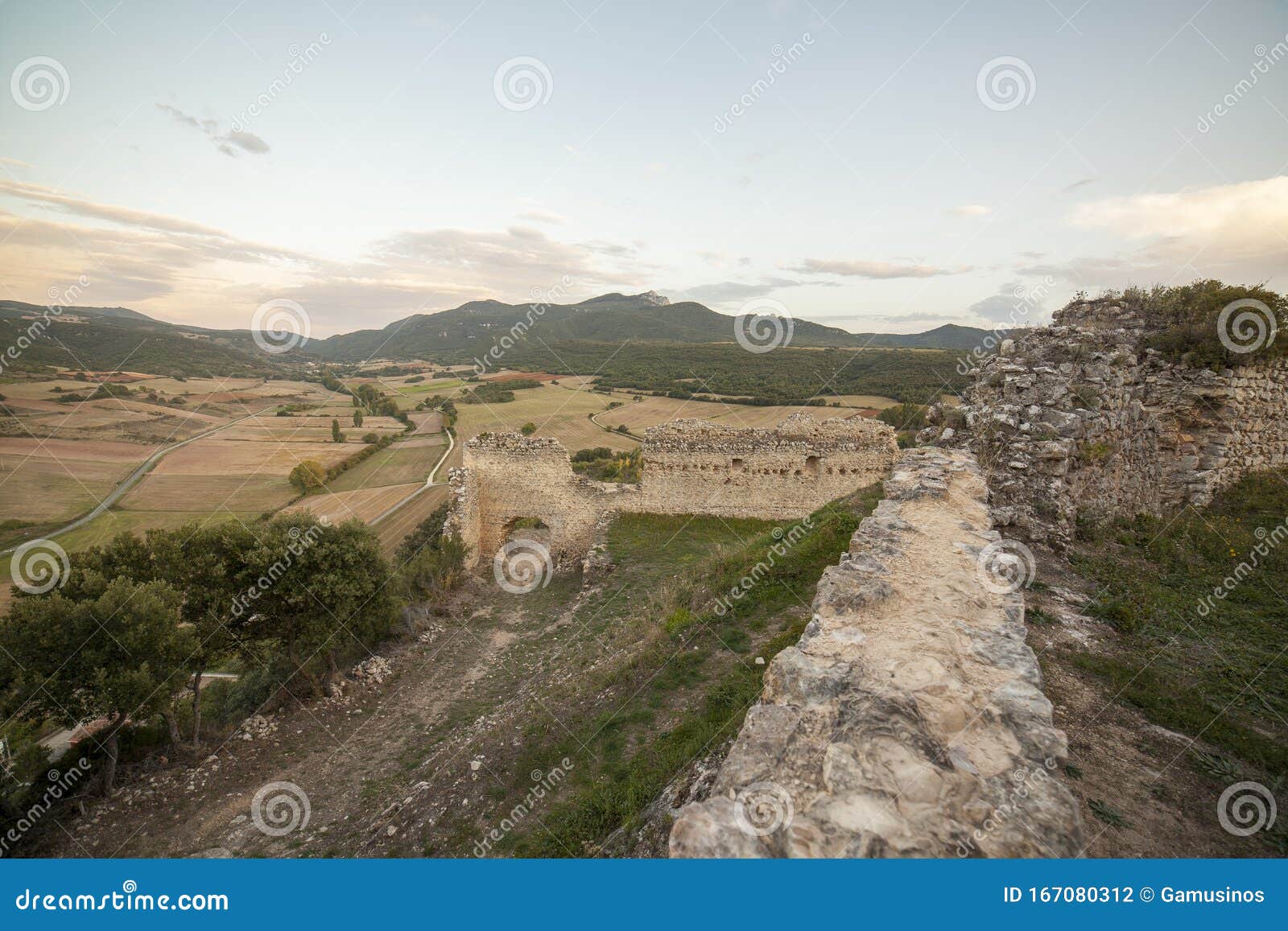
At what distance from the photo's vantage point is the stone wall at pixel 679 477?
15242mm

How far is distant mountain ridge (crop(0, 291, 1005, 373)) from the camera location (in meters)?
25.4

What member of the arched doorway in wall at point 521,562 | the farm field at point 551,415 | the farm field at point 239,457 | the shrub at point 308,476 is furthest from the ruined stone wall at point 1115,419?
the farm field at point 239,457

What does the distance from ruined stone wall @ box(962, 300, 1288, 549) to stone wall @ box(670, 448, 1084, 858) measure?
4.90 meters

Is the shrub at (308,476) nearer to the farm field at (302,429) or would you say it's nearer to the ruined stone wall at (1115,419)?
the farm field at (302,429)

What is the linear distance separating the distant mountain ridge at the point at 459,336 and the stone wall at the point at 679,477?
1846 centimetres

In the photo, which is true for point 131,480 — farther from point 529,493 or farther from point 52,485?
point 529,493

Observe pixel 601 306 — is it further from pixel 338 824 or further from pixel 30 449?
pixel 338 824

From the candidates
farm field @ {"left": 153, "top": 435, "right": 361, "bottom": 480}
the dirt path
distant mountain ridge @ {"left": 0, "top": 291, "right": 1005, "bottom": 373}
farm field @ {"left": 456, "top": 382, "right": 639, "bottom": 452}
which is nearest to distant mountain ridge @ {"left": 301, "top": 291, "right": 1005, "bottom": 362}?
distant mountain ridge @ {"left": 0, "top": 291, "right": 1005, "bottom": 373}

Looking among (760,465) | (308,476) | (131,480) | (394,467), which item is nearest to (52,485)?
(131,480)

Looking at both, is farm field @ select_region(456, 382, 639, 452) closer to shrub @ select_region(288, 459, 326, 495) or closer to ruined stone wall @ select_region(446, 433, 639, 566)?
shrub @ select_region(288, 459, 326, 495)

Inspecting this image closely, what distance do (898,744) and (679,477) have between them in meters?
13.0

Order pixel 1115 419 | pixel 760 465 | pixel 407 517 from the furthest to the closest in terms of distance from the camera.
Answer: pixel 407 517
pixel 760 465
pixel 1115 419

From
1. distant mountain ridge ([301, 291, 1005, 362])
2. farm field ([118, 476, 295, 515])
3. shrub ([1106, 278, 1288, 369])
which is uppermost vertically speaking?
distant mountain ridge ([301, 291, 1005, 362])

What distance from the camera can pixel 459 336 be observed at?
78625 millimetres
